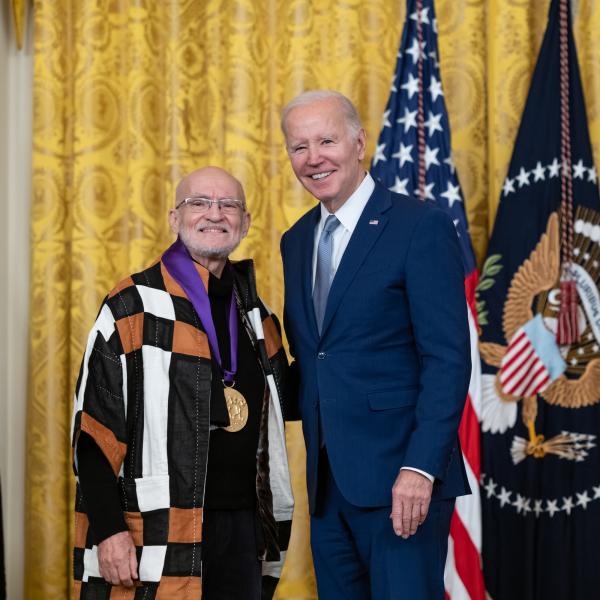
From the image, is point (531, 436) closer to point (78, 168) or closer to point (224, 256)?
point (224, 256)

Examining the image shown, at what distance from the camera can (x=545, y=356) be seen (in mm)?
3596

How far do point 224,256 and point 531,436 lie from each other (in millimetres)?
1704

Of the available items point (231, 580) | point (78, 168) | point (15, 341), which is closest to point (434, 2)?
point (78, 168)

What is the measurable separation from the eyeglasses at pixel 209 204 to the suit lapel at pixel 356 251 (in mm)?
407

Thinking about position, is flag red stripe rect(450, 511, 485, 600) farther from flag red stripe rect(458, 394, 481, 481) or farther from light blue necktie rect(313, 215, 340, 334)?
light blue necktie rect(313, 215, 340, 334)

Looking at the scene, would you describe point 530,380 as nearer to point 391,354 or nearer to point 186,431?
point 391,354

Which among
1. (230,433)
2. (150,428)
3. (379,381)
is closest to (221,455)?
(230,433)

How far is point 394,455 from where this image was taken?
2.24 meters

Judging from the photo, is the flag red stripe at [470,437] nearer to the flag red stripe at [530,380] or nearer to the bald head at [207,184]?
the flag red stripe at [530,380]

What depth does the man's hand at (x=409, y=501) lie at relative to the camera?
2.12 metres

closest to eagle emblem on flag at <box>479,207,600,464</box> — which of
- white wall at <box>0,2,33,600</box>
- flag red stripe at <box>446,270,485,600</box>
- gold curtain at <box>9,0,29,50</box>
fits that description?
flag red stripe at <box>446,270,485,600</box>

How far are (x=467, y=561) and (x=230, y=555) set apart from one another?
4.60 ft

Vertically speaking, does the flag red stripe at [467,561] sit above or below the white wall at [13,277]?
below

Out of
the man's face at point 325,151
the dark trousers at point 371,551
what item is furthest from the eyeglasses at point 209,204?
the dark trousers at point 371,551
